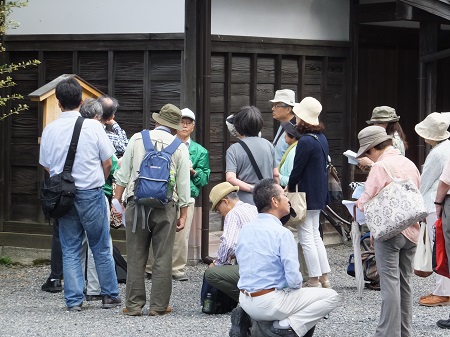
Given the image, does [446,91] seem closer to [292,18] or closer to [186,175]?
[292,18]

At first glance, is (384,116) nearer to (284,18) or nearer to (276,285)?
(284,18)

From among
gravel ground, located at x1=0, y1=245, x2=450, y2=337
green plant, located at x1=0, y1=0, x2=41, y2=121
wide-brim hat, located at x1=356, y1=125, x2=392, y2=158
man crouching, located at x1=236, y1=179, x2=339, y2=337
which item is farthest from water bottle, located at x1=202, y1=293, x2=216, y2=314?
green plant, located at x1=0, y1=0, x2=41, y2=121

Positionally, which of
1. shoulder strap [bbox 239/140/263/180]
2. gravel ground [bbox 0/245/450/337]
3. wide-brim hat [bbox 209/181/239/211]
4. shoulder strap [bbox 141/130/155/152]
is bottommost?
gravel ground [bbox 0/245/450/337]

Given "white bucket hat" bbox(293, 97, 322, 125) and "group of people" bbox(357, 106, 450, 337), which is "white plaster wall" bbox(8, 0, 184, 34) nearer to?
"white bucket hat" bbox(293, 97, 322, 125)

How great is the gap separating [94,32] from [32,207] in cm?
224

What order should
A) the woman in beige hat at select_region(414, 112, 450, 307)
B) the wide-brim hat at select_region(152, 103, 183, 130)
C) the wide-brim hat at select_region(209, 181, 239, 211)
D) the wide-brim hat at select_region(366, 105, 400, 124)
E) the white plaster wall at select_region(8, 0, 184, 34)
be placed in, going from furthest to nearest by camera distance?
the white plaster wall at select_region(8, 0, 184, 34), the wide-brim hat at select_region(366, 105, 400, 124), the woman in beige hat at select_region(414, 112, 450, 307), the wide-brim hat at select_region(152, 103, 183, 130), the wide-brim hat at select_region(209, 181, 239, 211)

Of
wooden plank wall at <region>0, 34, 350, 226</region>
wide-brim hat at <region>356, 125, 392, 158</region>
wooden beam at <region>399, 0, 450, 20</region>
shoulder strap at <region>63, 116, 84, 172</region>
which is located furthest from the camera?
wooden beam at <region>399, 0, 450, 20</region>

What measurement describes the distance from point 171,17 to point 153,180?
3.46 metres

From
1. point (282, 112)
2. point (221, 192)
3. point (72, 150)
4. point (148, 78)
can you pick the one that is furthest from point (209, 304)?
point (148, 78)

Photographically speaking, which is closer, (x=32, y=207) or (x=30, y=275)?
(x=30, y=275)

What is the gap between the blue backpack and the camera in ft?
27.9

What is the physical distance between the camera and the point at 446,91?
584 inches

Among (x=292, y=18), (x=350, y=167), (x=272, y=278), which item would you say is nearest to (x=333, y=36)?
(x=292, y=18)

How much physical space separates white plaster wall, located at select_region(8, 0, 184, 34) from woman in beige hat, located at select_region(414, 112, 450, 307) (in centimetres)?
342
